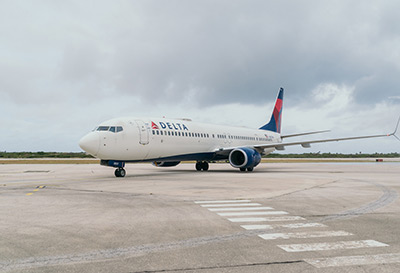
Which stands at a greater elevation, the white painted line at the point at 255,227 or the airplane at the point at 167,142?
the airplane at the point at 167,142

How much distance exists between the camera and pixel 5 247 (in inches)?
204

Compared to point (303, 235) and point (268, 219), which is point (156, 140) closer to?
point (268, 219)

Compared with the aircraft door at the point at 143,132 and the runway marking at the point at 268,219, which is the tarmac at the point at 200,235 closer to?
the runway marking at the point at 268,219

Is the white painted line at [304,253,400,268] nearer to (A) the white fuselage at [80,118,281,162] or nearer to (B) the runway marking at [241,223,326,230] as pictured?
(B) the runway marking at [241,223,326,230]

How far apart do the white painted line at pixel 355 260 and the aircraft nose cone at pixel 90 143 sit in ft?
52.3

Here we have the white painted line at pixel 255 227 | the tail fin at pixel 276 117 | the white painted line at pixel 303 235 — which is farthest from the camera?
the tail fin at pixel 276 117

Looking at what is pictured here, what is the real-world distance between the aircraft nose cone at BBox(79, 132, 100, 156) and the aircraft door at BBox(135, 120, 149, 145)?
299 cm

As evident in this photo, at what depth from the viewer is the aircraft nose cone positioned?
18766 millimetres

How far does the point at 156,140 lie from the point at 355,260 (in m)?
18.6

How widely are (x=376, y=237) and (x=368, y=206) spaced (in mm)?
3768

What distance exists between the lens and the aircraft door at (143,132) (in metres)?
21.4

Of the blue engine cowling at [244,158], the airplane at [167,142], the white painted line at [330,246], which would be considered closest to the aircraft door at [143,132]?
the airplane at [167,142]

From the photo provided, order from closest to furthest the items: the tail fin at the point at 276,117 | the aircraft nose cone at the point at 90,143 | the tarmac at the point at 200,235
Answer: the tarmac at the point at 200,235 → the aircraft nose cone at the point at 90,143 → the tail fin at the point at 276,117

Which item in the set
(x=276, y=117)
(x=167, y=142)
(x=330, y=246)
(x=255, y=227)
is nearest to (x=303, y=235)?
(x=330, y=246)
